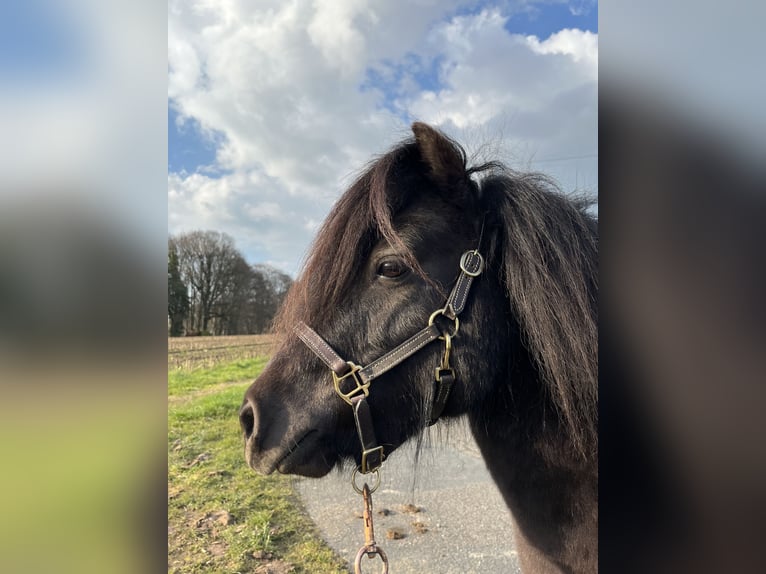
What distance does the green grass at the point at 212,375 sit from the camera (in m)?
6.07

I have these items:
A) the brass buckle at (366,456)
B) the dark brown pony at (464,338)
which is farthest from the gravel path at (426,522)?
the brass buckle at (366,456)

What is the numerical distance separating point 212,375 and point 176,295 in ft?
19.5

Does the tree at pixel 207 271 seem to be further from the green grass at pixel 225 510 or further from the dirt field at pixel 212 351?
the green grass at pixel 225 510

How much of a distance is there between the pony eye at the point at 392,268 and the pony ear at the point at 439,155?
37 centimetres

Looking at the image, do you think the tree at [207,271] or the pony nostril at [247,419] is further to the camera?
the tree at [207,271]

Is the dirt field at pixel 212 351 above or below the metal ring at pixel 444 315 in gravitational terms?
below

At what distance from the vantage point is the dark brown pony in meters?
1.42

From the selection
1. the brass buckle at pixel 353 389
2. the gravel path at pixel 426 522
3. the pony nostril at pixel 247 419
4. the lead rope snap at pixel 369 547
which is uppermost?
the brass buckle at pixel 353 389

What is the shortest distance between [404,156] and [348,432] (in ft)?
3.57

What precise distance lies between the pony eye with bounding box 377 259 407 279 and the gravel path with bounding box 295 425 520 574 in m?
1.67

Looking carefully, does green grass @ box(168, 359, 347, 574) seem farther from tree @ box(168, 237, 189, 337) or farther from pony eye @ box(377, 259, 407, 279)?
pony eye @ box(377, 259, 407, 279)
